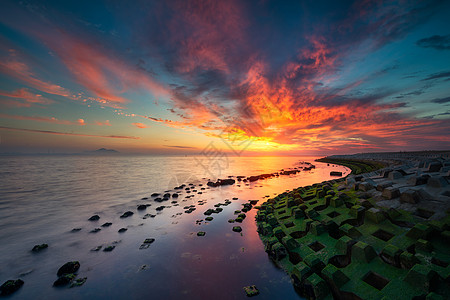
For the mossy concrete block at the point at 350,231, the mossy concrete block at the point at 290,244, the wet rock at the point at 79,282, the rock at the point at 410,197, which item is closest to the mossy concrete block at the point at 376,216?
the mossy concrete block at the point at 350,231

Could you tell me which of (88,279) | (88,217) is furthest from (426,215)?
(88,217)

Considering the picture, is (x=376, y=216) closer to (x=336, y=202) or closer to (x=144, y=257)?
(x=336, y=202)

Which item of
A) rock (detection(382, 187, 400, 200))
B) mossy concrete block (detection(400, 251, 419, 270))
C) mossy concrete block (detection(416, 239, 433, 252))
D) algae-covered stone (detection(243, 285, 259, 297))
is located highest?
rock (detection(382, 187, 400, 200))

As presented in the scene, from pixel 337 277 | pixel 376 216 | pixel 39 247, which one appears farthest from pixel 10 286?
pixel 376 216

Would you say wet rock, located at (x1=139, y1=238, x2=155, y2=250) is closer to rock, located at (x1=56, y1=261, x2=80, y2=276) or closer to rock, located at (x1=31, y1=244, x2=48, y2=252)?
rock, located at (x1=56, y1=261, x2=80, y2=276)

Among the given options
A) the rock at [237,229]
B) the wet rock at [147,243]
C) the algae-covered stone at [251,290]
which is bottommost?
the wet rock at [147,243]

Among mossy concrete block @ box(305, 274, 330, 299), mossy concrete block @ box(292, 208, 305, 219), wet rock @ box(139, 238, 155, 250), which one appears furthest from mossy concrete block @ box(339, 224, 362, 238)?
wet rock @ box(139, 238, 155, 250)

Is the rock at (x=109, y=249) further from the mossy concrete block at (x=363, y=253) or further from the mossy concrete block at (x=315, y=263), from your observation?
the mossy concrete block at (x=363, y=253)
